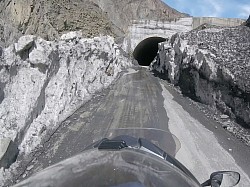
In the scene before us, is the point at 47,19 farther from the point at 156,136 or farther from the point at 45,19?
the point at 156,136

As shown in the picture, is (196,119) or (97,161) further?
(196,119)

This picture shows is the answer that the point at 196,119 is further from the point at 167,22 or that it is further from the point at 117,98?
the point at 167,22

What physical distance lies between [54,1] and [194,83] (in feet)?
65.7

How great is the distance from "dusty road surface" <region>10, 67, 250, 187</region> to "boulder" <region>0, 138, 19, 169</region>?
27 centimetres

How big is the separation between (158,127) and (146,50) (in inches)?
1326

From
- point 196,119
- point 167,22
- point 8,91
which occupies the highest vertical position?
point 167,22

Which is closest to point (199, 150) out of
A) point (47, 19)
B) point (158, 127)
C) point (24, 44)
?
point (158, 127)

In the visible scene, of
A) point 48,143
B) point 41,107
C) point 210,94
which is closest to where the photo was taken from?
point 48,143

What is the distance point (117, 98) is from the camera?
44.5 feet

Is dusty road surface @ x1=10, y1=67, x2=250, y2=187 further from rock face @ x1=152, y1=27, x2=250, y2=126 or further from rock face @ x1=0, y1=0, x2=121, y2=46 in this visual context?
rock face @ x1=0, y1=0, x2=121, y2=46

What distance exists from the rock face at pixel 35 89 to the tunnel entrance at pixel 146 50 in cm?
2526

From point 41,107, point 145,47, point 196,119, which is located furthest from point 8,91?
point 145,47

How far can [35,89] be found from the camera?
8.96 metres

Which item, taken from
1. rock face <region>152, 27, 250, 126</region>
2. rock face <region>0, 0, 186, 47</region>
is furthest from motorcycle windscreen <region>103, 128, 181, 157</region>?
rock face <region>0, 0, 186, 47</region>
